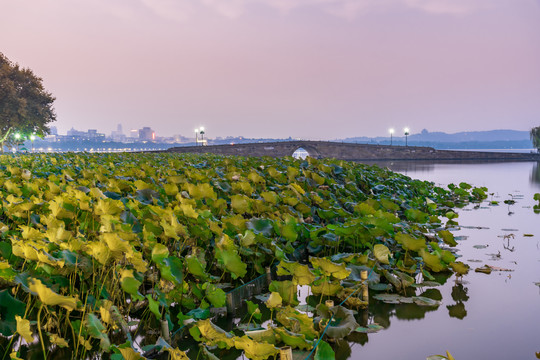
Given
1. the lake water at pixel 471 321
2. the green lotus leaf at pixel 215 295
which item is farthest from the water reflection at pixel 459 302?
the green lotus leaf at pixel 215 295

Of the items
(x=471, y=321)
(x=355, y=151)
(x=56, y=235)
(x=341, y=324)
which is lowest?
(x=471, y=321)

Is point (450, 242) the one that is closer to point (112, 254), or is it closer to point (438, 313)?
point (438, 313)

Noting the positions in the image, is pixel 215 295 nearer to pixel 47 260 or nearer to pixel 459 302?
pixel 47 260

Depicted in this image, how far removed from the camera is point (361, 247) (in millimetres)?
3998

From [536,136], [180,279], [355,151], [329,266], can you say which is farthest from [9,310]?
[536,136]

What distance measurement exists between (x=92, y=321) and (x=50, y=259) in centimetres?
33

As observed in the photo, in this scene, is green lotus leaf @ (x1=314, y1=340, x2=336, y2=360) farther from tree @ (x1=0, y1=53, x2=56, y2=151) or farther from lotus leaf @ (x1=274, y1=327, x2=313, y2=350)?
tree @ (x1=0, y1=53, x2=56, y2=151)

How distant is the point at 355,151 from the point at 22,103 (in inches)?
1415

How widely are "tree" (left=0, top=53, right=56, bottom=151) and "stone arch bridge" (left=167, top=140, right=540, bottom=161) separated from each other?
13.3 meters

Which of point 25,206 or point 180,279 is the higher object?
point 25,206

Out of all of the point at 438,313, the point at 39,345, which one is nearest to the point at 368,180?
the point at 438,313

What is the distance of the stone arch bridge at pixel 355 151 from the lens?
4556 centimetres

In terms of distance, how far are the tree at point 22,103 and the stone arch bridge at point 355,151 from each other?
1327cm

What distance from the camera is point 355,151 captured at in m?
51.7
